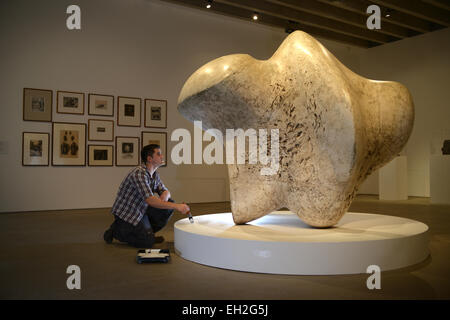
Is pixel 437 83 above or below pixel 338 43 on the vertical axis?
below

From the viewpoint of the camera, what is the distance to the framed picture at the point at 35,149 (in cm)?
763

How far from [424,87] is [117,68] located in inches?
317

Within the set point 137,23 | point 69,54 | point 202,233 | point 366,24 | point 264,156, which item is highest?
point 366,24

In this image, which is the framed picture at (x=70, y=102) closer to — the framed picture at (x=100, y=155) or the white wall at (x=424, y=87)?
the framed picture at (x=100, y=155)

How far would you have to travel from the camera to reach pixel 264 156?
A: 13.2ft

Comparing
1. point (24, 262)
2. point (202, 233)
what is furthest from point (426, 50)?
point (24, 262)

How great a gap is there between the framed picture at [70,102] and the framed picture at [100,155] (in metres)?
0.77

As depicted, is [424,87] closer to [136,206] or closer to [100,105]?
[100,105]

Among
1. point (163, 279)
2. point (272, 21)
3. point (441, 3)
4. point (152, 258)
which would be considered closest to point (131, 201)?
point (152, 258)

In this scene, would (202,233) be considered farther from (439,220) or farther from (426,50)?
(426,50)

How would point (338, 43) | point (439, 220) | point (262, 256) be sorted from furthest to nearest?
1. point (338, 43)
2. point (439, 220)
3. point (262, 256)

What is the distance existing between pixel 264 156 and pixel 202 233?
102 cm

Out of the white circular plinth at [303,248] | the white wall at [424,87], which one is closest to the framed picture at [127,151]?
the white circular plinth at [303,248]

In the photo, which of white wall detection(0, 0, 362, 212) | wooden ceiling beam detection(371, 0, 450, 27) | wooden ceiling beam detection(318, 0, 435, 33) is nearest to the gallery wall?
white wall detection(0, 0, 362, 212)
